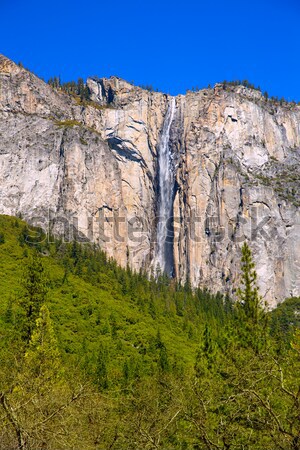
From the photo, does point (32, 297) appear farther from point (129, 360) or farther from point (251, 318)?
point (251, 318)

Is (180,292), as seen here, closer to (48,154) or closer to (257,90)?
(48,154)

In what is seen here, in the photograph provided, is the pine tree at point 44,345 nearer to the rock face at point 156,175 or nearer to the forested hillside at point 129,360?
the forested hillside at point 129,360

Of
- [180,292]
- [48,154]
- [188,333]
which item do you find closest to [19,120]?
[48,154]

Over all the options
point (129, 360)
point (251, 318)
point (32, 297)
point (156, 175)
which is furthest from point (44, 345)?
point (156, 175)

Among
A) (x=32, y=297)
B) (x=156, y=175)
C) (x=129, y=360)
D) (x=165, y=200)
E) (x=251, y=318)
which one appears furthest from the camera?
(x=156, y=175)

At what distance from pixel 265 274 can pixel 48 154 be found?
64340 mm

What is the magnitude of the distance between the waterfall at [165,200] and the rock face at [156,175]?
1228 millimetres

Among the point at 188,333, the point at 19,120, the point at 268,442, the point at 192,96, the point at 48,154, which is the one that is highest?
the point at 192,96

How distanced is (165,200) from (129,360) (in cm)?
10461

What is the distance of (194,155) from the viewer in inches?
6294

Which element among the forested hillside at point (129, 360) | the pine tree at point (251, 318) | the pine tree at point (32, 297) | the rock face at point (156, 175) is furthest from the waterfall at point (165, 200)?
the pine tree at point (251, 318)

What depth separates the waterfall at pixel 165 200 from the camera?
15638 centimetres

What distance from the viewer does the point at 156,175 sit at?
166 metres

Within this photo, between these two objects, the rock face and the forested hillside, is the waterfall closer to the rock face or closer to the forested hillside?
the rock face
